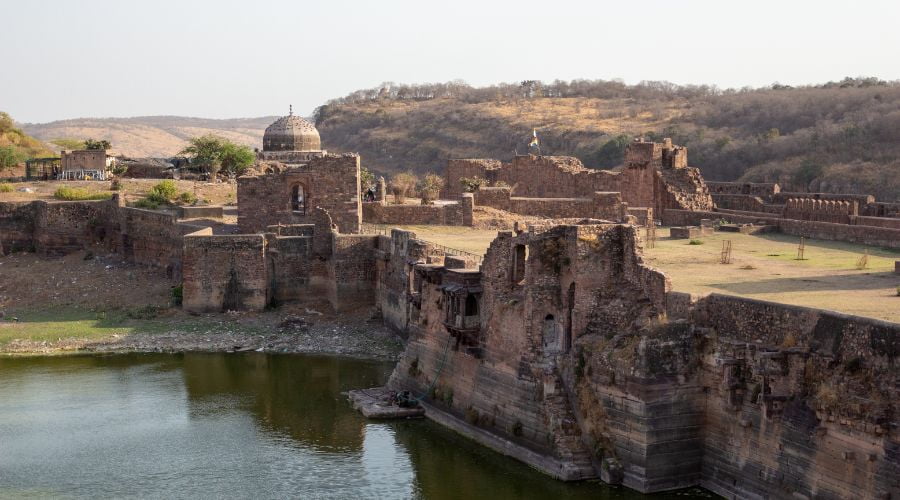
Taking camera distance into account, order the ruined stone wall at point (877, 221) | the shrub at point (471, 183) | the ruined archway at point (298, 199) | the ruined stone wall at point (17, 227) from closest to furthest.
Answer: the ruined stone wall at point (877, 221)
the ruined archway at point (298, 199)
the ruined stone wall at point (17, 227)
the shrub at point (471, 183)

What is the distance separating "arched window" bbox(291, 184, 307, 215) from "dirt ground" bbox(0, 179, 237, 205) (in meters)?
6.58

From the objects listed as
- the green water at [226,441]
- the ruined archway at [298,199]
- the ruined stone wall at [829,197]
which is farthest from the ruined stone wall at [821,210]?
the ruined archway at [298,199]

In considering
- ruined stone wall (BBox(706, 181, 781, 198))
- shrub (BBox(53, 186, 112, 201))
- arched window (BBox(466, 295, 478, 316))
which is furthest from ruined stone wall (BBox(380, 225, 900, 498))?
shrub (BBox(53, 186, 112, 201))

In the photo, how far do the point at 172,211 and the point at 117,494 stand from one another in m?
20.0

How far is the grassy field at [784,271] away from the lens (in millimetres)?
17469

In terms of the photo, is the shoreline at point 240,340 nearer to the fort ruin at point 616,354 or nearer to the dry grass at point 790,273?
the fort ruin at point 616,354

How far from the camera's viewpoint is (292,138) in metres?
45.7

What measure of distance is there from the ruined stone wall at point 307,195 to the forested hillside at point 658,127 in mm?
22081

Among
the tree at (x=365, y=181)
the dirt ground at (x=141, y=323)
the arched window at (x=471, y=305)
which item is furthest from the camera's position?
the tree at (x=365, y=181)

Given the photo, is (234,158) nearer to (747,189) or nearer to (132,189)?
(132,189)

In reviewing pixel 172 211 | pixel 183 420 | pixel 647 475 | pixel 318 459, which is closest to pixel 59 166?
pixel 172 211

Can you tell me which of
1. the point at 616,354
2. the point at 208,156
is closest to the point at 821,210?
the point at 616,354

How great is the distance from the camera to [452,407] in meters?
20.4

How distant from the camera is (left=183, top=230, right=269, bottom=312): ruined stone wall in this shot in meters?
29.1
